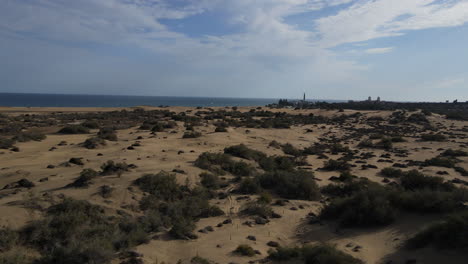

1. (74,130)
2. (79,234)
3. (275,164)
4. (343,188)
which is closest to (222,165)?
(275,164)

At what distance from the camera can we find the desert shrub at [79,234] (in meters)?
6.80

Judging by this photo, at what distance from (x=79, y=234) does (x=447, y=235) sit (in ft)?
29.5

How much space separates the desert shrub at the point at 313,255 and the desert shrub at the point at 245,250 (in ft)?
1.52

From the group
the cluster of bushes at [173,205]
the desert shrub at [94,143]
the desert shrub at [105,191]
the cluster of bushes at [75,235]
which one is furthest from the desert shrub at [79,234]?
the desert shrub at [94,143]

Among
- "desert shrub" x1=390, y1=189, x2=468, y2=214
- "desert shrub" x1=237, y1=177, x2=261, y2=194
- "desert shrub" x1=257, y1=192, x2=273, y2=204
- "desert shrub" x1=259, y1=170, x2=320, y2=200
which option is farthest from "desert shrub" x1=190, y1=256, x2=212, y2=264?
"desert shrub" x1=390, y1=189, x2=468, y2=214

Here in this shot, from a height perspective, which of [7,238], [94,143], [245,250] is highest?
[94,143]

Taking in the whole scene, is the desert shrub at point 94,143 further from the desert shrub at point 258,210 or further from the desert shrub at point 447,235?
the desert shrub at point 447,235

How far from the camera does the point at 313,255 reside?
7137 millimetres

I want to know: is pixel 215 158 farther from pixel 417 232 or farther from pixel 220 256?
pixel 417 232

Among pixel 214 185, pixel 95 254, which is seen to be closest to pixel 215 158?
pixel 214 185

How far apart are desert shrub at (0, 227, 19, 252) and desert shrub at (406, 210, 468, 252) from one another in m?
9.71

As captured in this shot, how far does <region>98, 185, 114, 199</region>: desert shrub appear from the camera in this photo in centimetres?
1096

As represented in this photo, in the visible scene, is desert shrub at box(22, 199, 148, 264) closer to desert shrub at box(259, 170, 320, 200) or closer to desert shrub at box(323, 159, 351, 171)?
desert shrub at box(259, 170, 320, 200)

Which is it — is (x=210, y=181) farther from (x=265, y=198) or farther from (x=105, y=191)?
(x=105, y=191)
